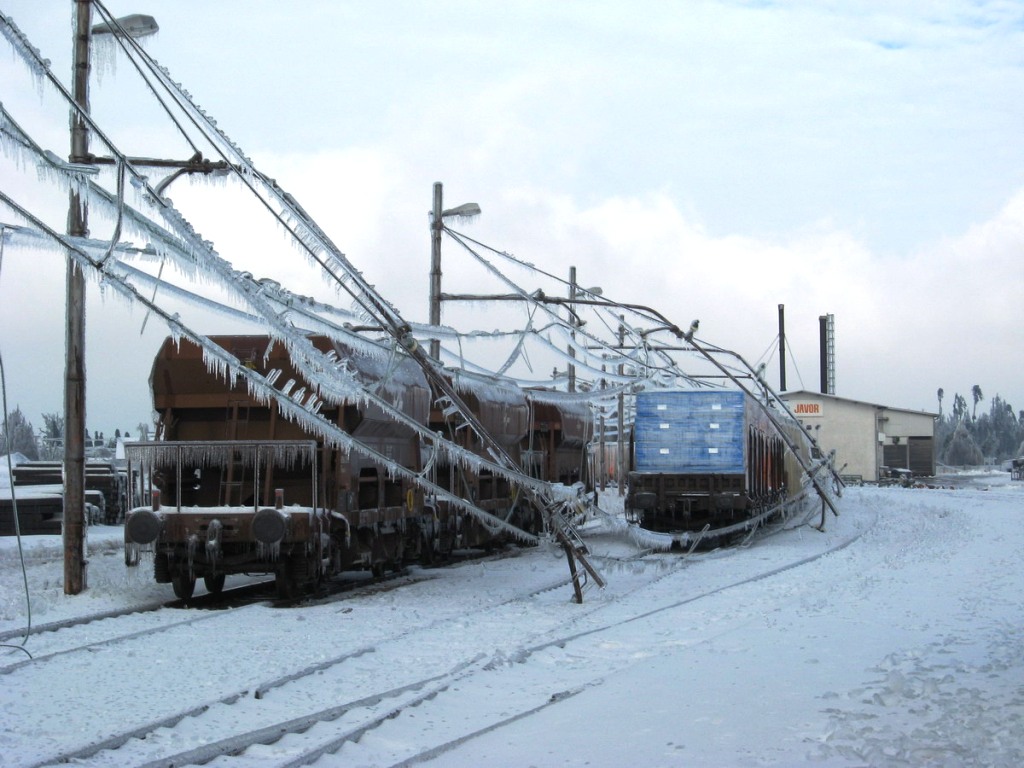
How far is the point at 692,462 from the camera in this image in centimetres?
2255

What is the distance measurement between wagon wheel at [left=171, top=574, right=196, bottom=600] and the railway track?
4.72 ft

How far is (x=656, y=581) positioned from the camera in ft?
52.0

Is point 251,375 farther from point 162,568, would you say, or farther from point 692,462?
point 692,462

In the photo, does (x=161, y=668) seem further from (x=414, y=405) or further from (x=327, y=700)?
(x=414, y=405)

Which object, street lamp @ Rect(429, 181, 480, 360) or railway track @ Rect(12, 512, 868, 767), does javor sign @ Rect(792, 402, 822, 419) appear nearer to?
street lamp @ Rect(429, 181, 480, 360)

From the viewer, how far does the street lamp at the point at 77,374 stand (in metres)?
13.7

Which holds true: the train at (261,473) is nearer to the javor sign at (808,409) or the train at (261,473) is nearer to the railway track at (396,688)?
the railway track at (396,688)

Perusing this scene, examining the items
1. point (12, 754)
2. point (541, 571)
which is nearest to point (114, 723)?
point (12, 754)

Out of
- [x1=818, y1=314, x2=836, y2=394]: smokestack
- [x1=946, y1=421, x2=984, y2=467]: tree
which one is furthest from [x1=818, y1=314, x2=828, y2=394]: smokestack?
[x1=946, y1=421, x2=984, y2=467]: tree

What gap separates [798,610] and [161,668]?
254 inches

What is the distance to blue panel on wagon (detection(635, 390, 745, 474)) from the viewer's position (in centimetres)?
2228

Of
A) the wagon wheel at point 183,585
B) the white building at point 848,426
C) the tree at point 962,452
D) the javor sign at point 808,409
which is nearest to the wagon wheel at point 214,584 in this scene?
the wagon wheel at point 183,585

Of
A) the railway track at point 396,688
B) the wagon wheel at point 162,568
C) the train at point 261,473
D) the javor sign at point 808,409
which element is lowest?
the railway track at point 396,688

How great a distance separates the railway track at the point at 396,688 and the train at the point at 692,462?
881cm
